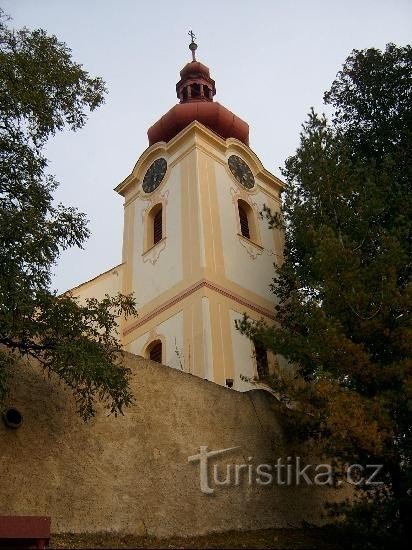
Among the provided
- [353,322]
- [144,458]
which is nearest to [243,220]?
[353,322]

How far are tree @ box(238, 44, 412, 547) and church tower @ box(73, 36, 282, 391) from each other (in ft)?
11.3

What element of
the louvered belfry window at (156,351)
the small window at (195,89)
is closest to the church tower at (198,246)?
the louvered belfry window at (156,351)

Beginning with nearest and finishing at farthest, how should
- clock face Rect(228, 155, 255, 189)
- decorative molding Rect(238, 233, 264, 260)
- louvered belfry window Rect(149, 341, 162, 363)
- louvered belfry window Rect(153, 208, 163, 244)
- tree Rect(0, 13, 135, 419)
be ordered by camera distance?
tree Rect(0, 13, 135, 419)
louvered belfry window Rect(149, 341, 162, 363)
decorative molding Rect(238, 233, 264, 260)
louvered belfry window Rect(153, 208, 163, 244)
clock face Rect(228, 155, 255, 189)

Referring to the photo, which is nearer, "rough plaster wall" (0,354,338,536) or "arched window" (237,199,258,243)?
"rough plaster wall" (0,354,338,536)

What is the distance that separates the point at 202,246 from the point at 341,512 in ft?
33.2

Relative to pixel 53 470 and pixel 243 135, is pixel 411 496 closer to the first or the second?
pixel 53 470

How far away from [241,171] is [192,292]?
6.34 metres

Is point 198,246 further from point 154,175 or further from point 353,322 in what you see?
point 353,322

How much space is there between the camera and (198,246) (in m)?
17.6

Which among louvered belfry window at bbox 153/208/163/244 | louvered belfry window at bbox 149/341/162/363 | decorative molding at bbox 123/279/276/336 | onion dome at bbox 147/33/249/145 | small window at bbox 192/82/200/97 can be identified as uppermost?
small window at bbox 192/82/200/97

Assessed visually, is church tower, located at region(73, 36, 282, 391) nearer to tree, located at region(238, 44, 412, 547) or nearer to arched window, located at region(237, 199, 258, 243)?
arched window, located at region(237, 199, 258, 243)

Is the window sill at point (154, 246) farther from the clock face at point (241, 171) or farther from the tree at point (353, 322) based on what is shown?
the tree at point (353, 322)

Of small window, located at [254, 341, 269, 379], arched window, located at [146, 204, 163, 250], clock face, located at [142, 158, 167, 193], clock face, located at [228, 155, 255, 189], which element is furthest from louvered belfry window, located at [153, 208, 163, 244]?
small window, located at [254, 341, 269, 379]

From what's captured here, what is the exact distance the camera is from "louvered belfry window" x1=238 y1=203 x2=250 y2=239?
20.1m
